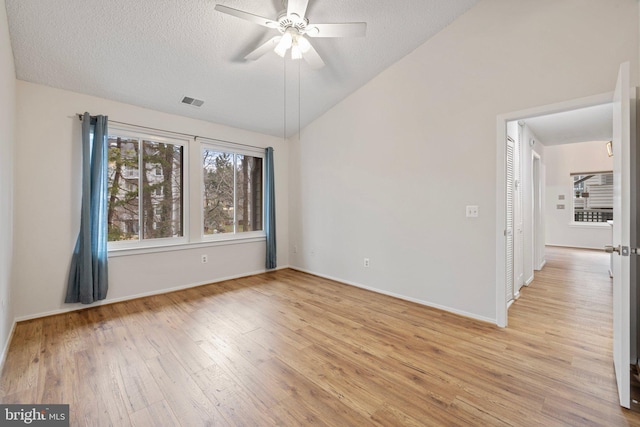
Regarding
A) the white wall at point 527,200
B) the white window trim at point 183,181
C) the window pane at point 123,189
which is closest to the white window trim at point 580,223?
the white wall at point 527,200

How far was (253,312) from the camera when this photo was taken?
120 inches

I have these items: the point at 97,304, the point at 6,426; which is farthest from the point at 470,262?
the point at 97,304

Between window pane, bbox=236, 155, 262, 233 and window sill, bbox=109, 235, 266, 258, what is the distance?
0.22 meters

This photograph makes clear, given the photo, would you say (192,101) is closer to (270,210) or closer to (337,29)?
(270,210)

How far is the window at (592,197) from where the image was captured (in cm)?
728

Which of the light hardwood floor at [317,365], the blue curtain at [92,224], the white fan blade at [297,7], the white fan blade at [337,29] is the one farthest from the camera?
the blue curtain at [92,224]

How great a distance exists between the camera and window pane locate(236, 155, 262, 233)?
4688 millimetres

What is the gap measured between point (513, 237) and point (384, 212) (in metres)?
1.65

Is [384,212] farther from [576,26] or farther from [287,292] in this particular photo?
[576,26]

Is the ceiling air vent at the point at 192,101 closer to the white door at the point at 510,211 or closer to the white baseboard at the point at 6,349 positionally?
the white baseboard at the point at 6,349

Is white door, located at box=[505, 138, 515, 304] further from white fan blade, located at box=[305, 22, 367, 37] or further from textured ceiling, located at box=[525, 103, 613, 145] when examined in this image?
white fan blade, located at box=[305, 22, 367, 37]

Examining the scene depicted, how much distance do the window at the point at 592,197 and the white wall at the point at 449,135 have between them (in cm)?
711

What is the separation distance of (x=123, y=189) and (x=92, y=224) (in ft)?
2.02

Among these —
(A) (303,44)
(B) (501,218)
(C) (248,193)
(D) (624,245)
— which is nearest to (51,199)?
(C) (248,193)
